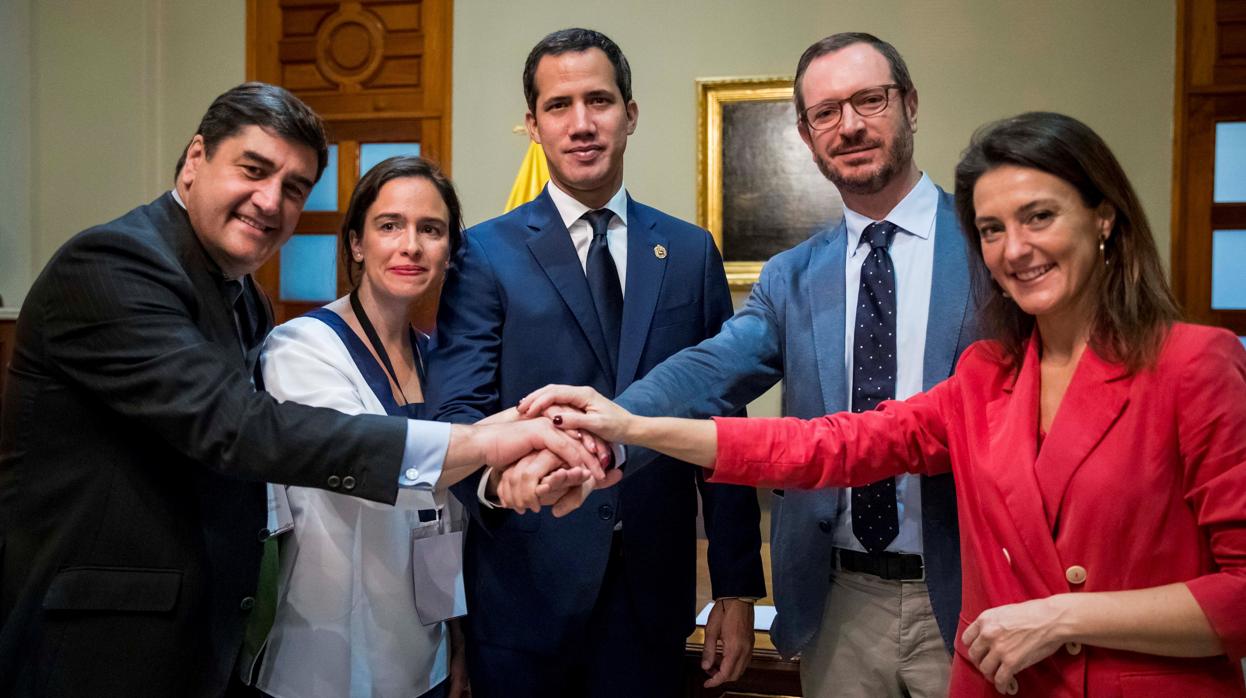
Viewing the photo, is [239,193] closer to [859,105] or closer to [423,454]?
[423,454]

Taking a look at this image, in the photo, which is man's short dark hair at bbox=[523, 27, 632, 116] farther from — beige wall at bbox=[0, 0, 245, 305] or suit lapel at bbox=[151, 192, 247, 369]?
beige wall at bbox=[0, 0, 245, 305]

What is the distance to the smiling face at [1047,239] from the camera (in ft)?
4.96

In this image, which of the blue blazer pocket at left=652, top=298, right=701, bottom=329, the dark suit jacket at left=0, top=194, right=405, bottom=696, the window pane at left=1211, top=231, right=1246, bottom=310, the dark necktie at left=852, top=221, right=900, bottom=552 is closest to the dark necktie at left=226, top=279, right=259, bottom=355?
the dark suit jacket at left=0, top=194, right=405, bottom=696

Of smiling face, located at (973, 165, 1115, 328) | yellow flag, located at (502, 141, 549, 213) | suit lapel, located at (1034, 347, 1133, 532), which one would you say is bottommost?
suit lapel, located at (1034, 347, 1133, 532)

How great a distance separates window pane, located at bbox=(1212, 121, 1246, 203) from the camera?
554 cm

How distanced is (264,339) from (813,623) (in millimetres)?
1223

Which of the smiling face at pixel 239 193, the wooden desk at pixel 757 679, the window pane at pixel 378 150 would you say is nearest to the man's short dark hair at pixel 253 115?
the smiling face at pixel 239 193

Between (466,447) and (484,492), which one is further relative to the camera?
(484,492)

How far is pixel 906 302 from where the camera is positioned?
1934 mm

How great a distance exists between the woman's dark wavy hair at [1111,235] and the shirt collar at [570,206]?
2.66 feet

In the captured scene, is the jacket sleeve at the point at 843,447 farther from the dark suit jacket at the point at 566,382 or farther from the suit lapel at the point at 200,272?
the suit lapel at the point at 200,272

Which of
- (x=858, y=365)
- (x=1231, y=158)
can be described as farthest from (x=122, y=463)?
(x=1231, y=158)

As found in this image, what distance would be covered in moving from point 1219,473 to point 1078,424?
0.19 metres

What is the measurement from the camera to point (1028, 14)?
563cm
